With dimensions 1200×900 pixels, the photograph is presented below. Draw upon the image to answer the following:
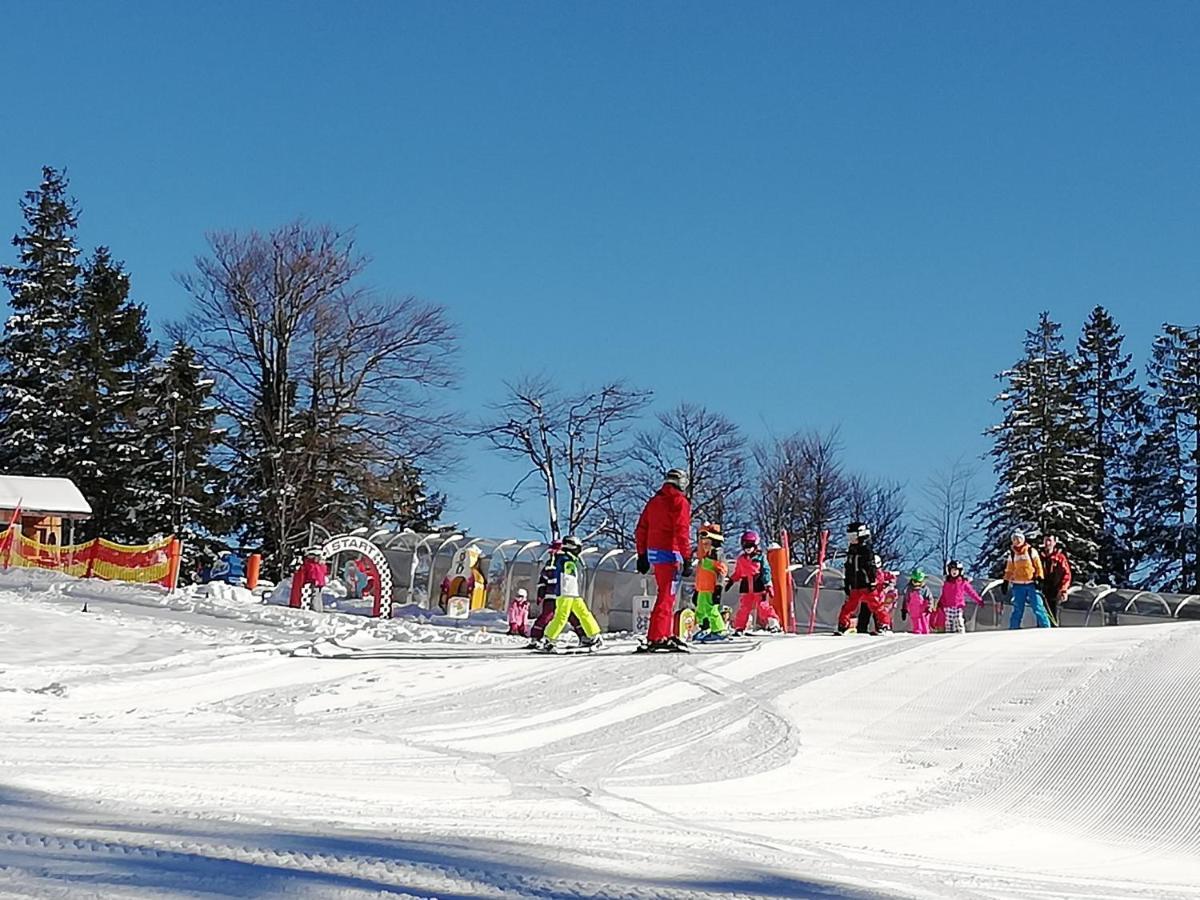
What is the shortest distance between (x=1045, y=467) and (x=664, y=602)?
150ft

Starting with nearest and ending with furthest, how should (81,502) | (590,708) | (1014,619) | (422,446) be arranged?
1. (590,708)
2. (1014,619)
3. (422,446)
4. (81,502)

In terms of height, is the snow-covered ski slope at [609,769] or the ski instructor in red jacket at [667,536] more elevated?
the ski instructor in red jacket at [667,536]

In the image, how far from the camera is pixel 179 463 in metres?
56.8

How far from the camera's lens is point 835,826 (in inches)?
299

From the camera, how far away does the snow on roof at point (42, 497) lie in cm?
4991

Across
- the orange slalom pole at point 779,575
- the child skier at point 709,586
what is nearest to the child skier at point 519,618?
the orange slalom pole at point 779,575

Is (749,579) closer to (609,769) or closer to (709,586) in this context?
(709,586)

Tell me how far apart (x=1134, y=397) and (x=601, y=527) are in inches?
985

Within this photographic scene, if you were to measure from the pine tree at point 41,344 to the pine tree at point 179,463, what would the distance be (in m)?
4.04

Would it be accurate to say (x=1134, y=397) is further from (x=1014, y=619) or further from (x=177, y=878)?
(x=177, y=878)

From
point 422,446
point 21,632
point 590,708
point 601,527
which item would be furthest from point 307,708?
point 601,527

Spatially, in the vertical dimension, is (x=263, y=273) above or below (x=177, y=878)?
above

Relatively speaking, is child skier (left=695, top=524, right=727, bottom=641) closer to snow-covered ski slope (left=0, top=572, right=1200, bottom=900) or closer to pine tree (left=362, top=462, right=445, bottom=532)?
snow-covered ski slope (left=0, top=572, right=1200, bottom=900)

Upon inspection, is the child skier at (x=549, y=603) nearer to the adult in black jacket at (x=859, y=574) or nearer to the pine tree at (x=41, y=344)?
the adult in black jacket at (x=859, y=574)
